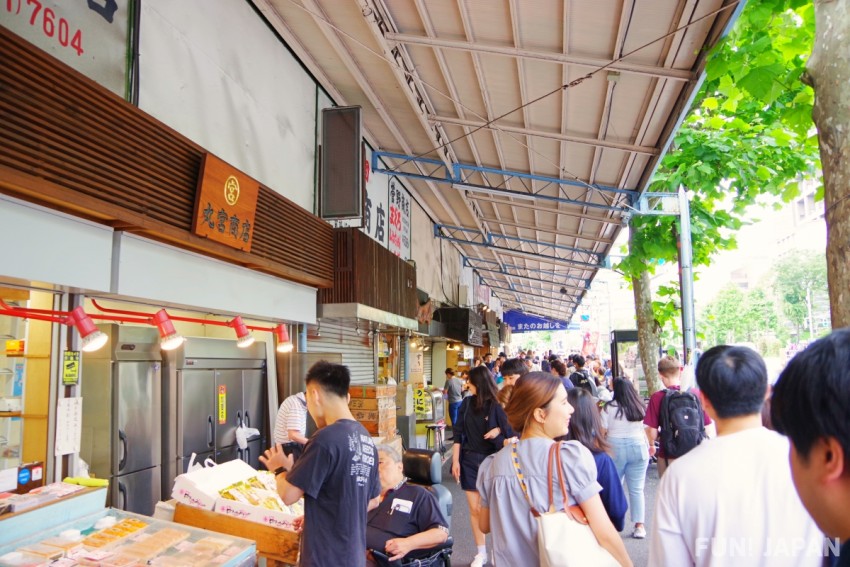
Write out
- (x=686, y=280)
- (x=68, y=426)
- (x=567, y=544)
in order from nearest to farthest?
(x=567, y=544) → (x=68, y=426) → (x=686, y=280)

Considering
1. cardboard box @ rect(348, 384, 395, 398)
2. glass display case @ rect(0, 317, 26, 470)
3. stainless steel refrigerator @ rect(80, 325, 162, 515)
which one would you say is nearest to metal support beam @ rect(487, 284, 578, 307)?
cardboard box @ rect(348, 384, 395, 398)

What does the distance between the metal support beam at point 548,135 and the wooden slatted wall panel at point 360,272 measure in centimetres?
204

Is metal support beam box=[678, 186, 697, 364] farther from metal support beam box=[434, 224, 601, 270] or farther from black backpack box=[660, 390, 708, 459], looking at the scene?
metal support beam box=[434, 224, 601, 270]

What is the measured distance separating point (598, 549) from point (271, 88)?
605 cm

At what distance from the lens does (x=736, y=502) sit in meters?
1.61

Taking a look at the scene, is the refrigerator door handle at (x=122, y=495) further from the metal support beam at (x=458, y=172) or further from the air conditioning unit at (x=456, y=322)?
the air conditioning unit at (x=456, y=322)

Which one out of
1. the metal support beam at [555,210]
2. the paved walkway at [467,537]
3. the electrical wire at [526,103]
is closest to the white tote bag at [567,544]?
the paved walkway at [467,537]

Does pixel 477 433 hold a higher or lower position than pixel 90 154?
lower

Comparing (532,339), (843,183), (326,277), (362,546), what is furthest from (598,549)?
(532,339)

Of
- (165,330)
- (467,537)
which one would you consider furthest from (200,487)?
(467,537)

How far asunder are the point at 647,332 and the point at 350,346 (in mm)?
5359

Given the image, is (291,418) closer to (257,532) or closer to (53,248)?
(257,532)

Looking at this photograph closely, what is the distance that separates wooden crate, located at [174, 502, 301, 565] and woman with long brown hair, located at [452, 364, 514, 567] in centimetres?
187

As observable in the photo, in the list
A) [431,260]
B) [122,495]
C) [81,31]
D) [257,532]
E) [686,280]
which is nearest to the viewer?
[257,532]
